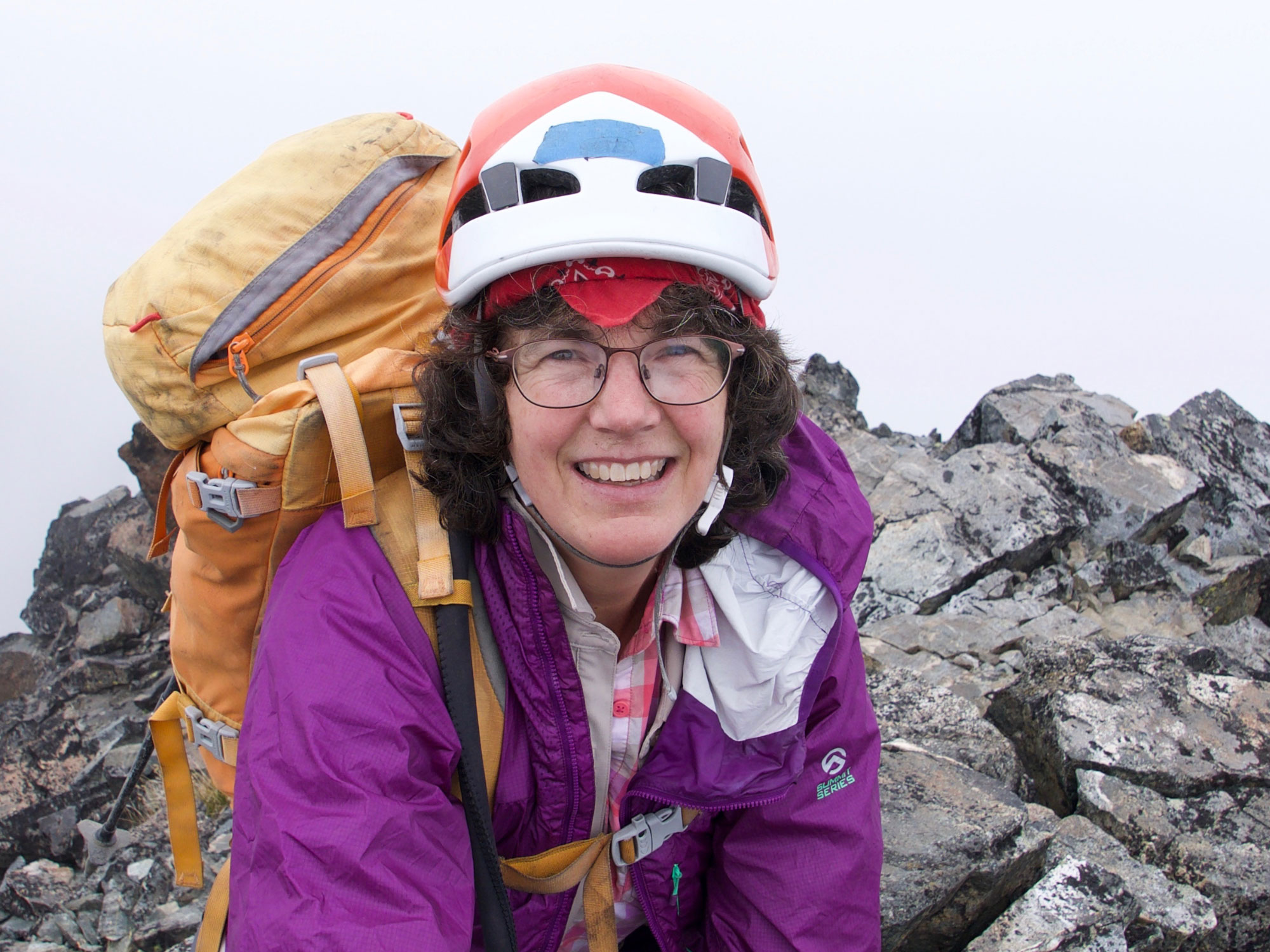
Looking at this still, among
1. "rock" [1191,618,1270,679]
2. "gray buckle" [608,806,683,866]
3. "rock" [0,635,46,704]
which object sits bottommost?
"rock" [0,635,46,704]

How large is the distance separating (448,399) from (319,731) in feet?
3.11

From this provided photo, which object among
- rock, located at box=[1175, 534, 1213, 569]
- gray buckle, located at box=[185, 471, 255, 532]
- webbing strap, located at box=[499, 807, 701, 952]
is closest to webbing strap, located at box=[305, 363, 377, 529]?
gray buckle, located at box=[185, 471, 255, 532]

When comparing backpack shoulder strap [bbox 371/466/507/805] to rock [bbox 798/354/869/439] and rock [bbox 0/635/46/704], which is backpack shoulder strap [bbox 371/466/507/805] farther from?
rock [bbox 0/635/46/704]

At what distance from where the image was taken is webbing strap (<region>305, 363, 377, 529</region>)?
86.9 inches

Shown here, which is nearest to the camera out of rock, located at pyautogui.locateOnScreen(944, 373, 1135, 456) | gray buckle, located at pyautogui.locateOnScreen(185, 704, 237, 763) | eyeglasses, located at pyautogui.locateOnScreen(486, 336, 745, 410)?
eyeglasses, located at pyautogui.locateOnScreen(486, 336, 745, 410)

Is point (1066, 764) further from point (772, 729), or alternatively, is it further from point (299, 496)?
point (299, 496)

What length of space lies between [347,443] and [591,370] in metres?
0.65

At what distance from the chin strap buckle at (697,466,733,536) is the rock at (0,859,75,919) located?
19.9 feet

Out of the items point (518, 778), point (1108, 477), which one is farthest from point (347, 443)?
point (1108, 477)

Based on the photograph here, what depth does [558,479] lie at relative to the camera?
2.41 meters

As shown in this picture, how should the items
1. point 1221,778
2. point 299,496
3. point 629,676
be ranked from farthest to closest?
point 1221,778 → point 629,676 → point 299,496

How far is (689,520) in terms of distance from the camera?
8.16 ft

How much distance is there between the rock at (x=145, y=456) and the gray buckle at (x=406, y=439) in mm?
12125

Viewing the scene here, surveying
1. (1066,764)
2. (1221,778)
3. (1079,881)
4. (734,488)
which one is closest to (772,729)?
(734,488)
